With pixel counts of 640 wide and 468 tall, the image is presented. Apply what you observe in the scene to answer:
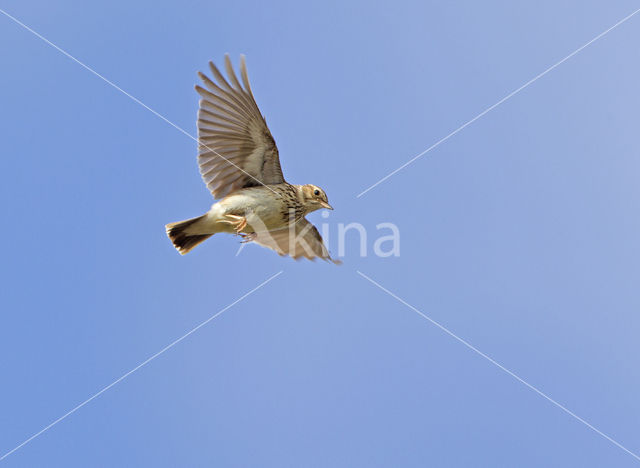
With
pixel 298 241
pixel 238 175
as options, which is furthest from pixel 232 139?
pixel 298 241

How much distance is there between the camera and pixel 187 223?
29.0ft

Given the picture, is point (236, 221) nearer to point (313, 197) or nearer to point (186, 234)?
point (186, 234)

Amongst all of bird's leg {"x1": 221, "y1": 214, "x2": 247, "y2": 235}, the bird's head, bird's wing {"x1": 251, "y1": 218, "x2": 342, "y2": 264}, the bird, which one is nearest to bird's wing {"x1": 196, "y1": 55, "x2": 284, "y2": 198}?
the bird

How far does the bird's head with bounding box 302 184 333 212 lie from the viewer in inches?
370

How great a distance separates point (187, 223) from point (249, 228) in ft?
2.69

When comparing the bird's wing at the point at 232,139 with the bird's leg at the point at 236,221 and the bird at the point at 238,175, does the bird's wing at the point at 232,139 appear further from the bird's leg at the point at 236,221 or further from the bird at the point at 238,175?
the bird's leg at the point at 236,221

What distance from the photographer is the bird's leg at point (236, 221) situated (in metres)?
8.66

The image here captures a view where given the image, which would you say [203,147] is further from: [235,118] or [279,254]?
[279,254]

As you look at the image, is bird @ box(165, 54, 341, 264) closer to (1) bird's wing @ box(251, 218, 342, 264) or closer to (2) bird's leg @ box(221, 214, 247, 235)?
(2) bird's leg @ box(221, 214, 247, 235)

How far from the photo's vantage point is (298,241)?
1045 centimetres

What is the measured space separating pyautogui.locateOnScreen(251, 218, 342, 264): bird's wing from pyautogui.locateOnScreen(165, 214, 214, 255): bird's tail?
1232 millimetres

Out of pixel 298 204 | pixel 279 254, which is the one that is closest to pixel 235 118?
pixel 298 204

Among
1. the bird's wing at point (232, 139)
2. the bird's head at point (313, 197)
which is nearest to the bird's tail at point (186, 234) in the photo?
the bird's wing at point (232, 139)

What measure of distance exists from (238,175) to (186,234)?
1149mm
